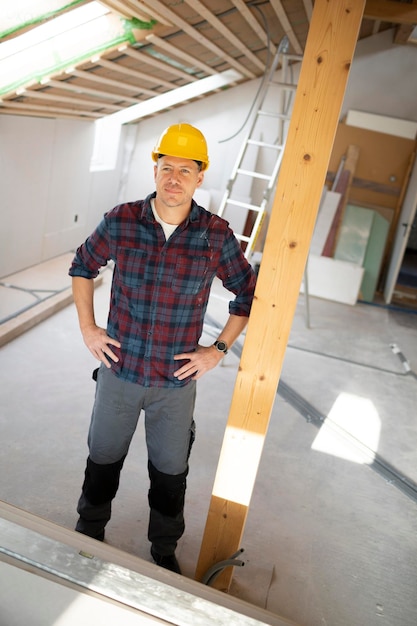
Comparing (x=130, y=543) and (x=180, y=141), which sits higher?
(x=180, y=141)

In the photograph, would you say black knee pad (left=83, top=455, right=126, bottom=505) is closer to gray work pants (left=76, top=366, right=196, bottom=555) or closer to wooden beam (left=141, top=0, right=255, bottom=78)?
gray work pants (left=76, top=366, right=196, bottom=555)

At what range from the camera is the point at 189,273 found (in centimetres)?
204

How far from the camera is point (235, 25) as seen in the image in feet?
15.1

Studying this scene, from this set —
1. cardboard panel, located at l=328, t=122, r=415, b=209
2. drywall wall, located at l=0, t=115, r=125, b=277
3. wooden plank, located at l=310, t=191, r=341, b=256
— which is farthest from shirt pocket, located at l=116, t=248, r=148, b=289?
cardboard panel, located at l=328, t=122, r=415, b=209

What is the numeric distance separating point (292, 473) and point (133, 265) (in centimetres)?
186

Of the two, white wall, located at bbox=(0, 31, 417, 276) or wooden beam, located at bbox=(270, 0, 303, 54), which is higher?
wooden beam, located at bbox=(270, 0, 303, 54)

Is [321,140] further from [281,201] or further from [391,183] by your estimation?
[391,183]

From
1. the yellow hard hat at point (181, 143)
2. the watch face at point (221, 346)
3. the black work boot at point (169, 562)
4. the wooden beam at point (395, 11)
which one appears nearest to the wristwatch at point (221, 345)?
the watch face at point (221, 346)

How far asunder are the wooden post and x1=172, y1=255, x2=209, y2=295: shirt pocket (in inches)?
8.1

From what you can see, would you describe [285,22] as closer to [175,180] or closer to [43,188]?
[43,188]

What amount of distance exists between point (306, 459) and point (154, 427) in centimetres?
161

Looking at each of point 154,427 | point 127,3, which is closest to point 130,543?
point 154,427

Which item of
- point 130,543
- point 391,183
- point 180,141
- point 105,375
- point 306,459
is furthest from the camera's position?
point 391,183

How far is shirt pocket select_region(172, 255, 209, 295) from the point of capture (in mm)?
2027
